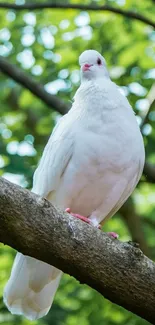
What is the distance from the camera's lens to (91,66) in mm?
6441

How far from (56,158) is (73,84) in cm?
388

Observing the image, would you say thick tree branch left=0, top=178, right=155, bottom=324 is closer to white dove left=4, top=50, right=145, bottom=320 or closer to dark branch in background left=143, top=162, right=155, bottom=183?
white dove left=4, top=50, right=145, bottom=320

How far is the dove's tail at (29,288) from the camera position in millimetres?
5715

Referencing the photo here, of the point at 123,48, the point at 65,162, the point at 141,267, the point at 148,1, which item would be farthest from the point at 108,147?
the point at 148,1

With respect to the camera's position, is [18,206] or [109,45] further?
[109,45]

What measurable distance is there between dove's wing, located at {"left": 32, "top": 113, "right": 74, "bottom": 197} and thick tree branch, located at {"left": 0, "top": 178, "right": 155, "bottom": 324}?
3.90 ft

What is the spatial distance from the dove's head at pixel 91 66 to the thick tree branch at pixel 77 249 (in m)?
2.08

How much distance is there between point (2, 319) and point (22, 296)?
237 cm

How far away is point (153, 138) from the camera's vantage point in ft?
28.7

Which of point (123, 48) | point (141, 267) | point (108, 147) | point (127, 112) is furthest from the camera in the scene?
point (123, 48)

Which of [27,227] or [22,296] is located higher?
[27,227]

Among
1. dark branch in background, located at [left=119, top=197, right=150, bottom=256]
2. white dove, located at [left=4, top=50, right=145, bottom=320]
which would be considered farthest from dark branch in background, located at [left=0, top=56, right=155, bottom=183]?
white dove, located at [left=4, top=50, right=145, bottom=320]

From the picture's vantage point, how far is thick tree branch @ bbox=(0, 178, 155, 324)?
4371 millimetres

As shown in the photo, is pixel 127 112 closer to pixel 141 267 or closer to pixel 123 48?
pixel 141 267
